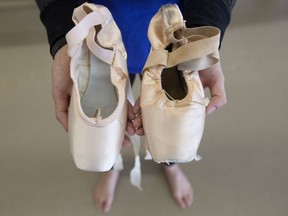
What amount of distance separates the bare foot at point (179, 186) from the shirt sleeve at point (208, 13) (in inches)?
18.8

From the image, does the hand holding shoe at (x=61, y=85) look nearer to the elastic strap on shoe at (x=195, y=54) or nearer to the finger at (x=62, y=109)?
the finger at (x=62, y=109)

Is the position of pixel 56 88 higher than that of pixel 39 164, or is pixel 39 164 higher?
pixel 56 88

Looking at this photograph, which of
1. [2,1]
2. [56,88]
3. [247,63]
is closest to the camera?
[56,88]

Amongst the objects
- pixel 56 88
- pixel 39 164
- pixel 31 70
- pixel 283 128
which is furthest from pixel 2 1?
pixel 283 128

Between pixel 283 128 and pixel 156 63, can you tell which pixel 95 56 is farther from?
pixel 283 128

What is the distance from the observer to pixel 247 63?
1.39 m

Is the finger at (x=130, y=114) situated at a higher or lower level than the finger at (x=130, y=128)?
higher

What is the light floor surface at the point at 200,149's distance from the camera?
105 cm

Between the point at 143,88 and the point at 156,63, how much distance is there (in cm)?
4

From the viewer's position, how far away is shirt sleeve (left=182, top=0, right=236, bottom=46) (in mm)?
666

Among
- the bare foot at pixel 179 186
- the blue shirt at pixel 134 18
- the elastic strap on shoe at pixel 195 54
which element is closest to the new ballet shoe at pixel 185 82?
the elastic strap on shoe at pixel 195 54

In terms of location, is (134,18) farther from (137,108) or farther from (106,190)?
(106,190)

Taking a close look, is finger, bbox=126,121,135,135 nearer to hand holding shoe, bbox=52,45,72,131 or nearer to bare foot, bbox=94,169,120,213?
hand holding shoe, bbox=52,45,72,131

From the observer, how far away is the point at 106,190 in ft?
3.46
